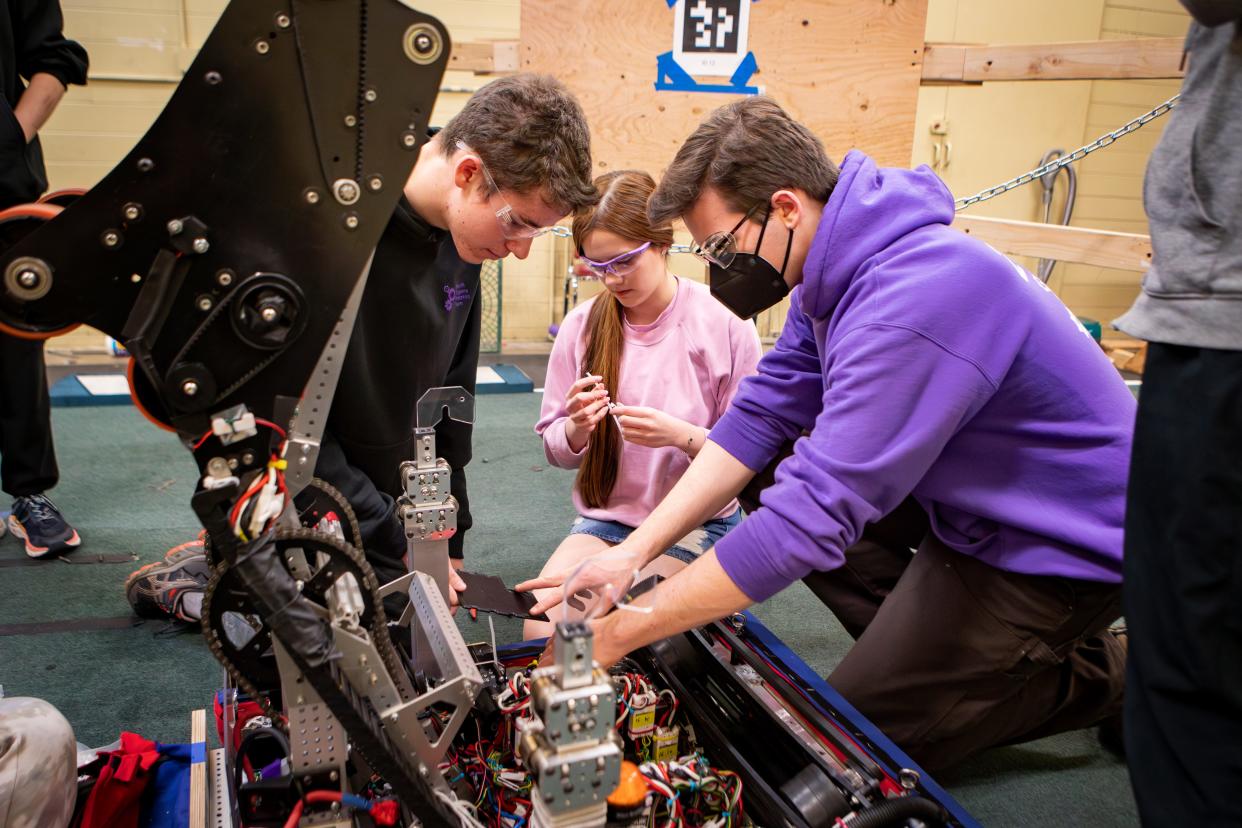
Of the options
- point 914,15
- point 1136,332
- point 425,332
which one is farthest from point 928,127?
point 1136,332

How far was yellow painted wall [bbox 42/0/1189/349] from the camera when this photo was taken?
5.89 meters

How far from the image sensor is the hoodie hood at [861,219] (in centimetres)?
159

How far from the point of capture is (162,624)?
2.77 meters

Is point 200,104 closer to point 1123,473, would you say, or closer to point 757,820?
point 757,820

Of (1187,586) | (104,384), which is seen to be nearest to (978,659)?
(1187,586)

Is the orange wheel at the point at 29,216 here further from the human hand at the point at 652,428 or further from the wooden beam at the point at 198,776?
the human hand at the point at 652,428

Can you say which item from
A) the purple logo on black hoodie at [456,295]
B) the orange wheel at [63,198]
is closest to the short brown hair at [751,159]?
the purple logo on black hoodie at [456,295]

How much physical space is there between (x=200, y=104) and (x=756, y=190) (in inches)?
38.8

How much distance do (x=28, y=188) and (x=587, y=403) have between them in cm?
211

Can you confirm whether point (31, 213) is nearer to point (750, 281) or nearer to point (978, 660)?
point (750, 281)

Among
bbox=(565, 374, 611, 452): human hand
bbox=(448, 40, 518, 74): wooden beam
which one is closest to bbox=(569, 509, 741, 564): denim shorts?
bbox=(565, 374, 611, 452): human hand

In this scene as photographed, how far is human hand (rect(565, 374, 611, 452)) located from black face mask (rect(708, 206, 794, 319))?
54 cm

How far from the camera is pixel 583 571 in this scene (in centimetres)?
152

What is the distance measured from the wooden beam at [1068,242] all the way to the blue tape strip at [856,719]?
165 centimetres
